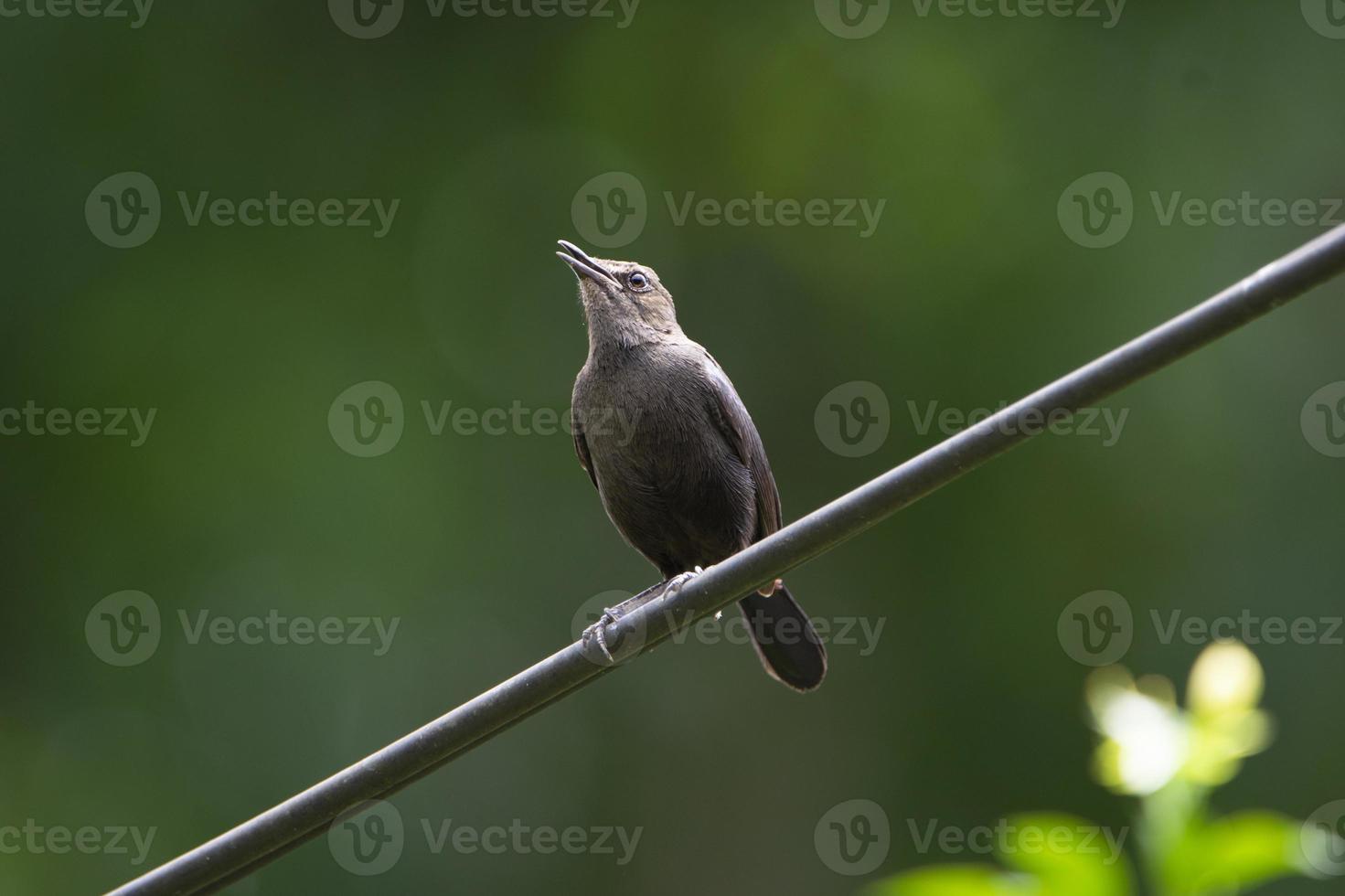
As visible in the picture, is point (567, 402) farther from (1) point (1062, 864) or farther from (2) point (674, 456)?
(1) point (1062, 864)

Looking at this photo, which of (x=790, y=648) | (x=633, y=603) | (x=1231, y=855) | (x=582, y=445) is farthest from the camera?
(x=582, y=445)

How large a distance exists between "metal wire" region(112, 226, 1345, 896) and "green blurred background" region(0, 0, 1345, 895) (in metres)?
7.32

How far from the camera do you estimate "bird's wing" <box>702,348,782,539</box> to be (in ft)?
18.0

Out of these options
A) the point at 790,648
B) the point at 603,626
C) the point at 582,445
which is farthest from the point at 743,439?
the point at 603,626

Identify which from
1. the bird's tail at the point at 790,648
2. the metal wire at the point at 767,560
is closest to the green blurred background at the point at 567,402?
the bird's tail at the point at 790,648

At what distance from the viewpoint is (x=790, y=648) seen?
571cm

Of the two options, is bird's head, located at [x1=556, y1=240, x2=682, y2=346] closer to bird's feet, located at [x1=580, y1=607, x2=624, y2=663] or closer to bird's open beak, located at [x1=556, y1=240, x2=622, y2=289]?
bird's open beak, located at [x1=556, y1=240, x2=622, y2=289]

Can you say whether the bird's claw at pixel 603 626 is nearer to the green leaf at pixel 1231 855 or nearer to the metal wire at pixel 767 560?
the metal wire at pixel 767 560

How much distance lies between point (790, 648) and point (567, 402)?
17.8 feet

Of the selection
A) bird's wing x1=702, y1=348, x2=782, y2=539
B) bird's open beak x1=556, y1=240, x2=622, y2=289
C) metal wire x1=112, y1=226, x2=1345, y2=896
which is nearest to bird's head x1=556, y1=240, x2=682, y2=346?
bird's open beak x1=556, y1=240, x2=622, y2=289

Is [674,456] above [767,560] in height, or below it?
above

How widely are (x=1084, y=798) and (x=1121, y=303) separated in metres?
3.56

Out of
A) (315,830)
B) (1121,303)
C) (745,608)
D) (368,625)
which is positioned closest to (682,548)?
(745,608)

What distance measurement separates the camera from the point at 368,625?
34.0 ft
